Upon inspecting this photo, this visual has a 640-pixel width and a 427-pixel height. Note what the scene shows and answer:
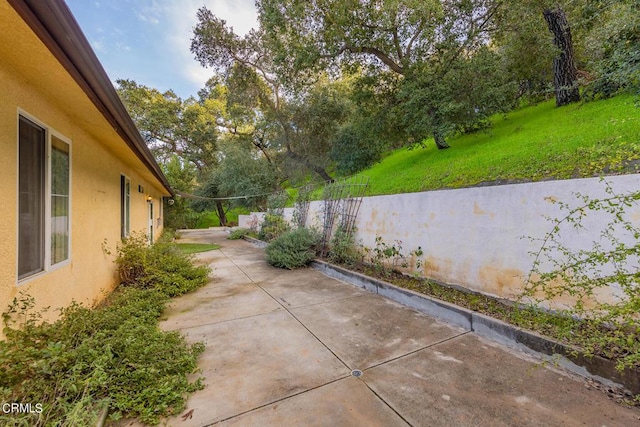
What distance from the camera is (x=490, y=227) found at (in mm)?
3289

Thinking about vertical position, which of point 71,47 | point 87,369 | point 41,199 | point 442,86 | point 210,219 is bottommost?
point 87,369

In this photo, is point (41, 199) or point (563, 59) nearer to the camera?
point (41, 199)

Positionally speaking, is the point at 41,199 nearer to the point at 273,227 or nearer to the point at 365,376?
the point at 365,376

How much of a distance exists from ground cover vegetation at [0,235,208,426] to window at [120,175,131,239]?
3.22 meters

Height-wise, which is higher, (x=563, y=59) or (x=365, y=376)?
(x=563, y=59)

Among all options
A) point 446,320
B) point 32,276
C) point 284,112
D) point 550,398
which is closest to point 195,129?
point 284,112

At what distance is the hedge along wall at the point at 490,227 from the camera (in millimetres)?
2555

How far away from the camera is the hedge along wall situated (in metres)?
2.55

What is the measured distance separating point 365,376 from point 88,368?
6.81 feet

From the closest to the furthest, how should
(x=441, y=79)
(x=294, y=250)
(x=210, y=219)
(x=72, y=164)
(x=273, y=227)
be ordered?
1. (x=72, y=164)
2. (x=294, y=250)
3. (x=441, y=79)
4. (x=273, y=227)
5. (x=210, y=219)

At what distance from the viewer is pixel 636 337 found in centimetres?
204

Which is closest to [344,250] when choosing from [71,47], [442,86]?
[71,47]

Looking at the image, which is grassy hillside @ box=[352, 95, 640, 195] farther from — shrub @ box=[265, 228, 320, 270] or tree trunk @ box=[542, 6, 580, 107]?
shrub @ box=[265, 228, 320, 270]

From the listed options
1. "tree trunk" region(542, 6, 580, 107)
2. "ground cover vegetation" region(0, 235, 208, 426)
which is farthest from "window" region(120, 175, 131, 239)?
"tree trunk" region(542, 6, 580, 107)
